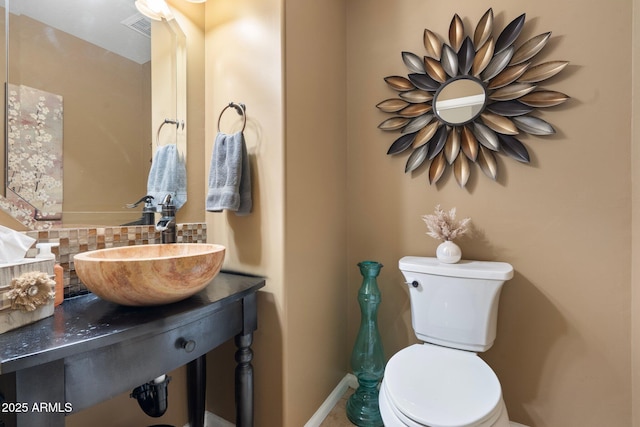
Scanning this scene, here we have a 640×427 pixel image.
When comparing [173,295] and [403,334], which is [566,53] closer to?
[403,334]

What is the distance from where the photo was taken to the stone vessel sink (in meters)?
0.71

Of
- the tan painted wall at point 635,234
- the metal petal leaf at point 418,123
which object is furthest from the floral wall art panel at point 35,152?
the tan painted wall at point 635,234

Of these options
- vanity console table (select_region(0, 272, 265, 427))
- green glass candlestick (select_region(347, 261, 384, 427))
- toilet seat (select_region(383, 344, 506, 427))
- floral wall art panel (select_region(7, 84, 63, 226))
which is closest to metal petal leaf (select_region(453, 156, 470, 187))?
green glass candlestick (select_region(347, 261, 384, 427))

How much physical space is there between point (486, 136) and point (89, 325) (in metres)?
1.63

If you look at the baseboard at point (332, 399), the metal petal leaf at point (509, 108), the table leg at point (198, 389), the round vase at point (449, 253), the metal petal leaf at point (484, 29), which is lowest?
the baseboard at point (332, 399)

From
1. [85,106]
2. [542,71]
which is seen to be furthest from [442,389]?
[85,106]

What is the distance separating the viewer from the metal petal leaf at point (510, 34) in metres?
1.24

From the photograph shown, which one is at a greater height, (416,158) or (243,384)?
(416,158)

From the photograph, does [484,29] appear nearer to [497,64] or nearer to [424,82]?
[497,64]

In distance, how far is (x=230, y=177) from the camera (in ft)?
3.83

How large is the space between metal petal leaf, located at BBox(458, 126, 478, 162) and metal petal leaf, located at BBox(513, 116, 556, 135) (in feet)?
0.60

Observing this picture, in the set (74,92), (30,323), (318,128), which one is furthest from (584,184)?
(74,92)

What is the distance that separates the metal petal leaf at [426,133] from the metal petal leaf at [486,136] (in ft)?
0.59

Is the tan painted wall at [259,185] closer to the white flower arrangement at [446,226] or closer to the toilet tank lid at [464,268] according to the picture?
the toilet tank lid at [464,268]
